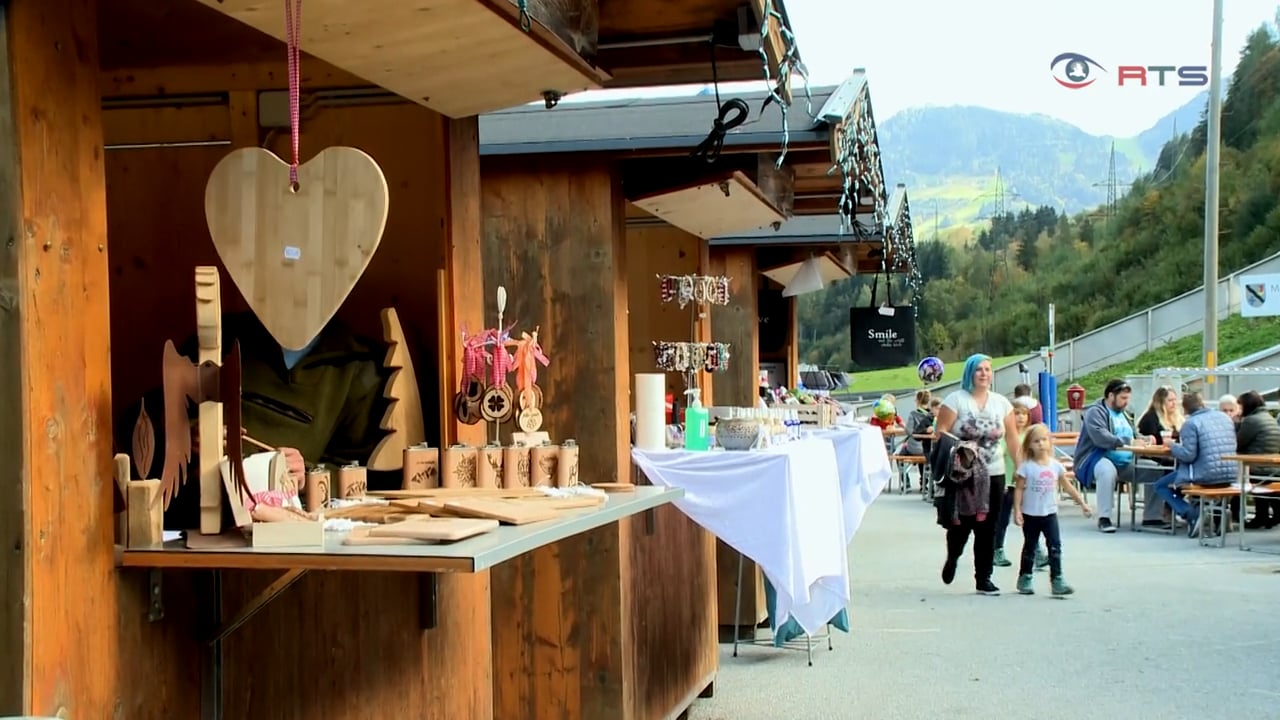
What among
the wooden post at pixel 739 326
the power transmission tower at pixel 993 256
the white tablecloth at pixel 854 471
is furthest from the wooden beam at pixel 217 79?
the power transmission tower at pixel 993 256

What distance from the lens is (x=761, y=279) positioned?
10.3m

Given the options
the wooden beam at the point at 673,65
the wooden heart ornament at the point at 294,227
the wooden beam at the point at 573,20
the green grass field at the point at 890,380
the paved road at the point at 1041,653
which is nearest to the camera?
the wooden heart ornament at the point at 294,227

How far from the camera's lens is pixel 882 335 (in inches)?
493

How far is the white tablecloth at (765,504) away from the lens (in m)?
5.30

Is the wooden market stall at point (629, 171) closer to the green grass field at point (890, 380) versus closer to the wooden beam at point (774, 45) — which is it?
the wooden beam at point (774, 45)

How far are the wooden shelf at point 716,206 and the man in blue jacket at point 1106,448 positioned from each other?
8.79 m

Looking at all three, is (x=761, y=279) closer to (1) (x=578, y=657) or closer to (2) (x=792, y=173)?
(2) (x=792, y=173)

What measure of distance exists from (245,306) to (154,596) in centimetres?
138

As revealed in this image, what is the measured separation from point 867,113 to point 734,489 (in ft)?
7.65

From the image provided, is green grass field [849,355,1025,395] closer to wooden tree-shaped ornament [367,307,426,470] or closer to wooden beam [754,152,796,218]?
wooden beam [754,152,796,218]

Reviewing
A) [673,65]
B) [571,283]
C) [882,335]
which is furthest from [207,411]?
[882,335]

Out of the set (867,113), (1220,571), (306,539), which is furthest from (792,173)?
(1220,571)

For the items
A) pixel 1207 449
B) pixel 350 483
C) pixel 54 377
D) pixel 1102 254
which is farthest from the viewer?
pixel 1102 254

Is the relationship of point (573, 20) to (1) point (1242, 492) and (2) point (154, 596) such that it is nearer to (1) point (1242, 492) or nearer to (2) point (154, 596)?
(2) point (154, 596)
